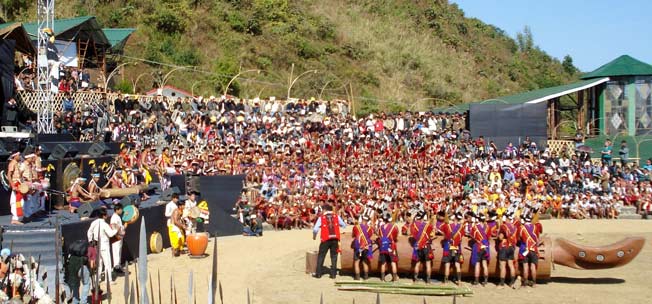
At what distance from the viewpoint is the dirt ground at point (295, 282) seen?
12.1m

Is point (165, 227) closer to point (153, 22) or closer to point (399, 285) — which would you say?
point (399, 285)

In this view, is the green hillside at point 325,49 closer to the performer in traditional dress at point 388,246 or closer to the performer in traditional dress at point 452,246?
the performer in traditional dress at point 388,246

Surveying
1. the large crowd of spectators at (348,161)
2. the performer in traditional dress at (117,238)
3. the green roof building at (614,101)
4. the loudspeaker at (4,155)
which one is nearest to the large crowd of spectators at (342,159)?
the large crowd of spectators at (348,161)

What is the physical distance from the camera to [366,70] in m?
51.1

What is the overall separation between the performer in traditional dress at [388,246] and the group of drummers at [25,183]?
6.24 meters

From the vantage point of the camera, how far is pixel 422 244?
13281mm

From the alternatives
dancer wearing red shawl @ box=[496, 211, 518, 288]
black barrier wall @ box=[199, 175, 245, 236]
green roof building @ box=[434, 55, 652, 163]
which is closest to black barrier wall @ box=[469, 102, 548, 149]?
green roof building @ box=[434, 55, 652, 163]

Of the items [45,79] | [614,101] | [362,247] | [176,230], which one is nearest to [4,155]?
[176,230]

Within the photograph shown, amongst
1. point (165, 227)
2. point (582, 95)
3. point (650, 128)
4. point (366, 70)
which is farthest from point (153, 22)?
point (165, 227)

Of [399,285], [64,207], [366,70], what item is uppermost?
[366,70]

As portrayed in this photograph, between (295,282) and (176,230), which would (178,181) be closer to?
(176,230)

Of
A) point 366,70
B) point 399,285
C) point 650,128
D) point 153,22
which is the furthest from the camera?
point 366,70

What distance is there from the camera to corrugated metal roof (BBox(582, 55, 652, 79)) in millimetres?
32562

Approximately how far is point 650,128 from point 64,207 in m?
25.7
